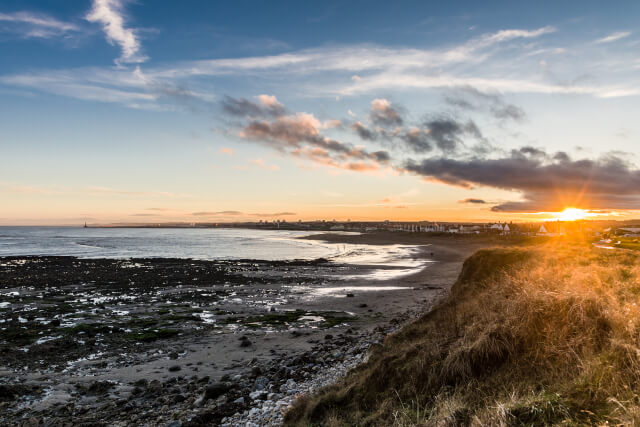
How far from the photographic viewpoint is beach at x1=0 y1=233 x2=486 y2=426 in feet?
32.3

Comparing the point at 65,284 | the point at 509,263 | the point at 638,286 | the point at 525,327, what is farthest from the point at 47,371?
the point at 65,284

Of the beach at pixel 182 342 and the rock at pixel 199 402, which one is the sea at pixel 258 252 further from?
the rock at pixel 199 402

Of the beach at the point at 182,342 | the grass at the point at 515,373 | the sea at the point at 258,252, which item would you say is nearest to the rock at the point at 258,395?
the beach at the point at 182,342

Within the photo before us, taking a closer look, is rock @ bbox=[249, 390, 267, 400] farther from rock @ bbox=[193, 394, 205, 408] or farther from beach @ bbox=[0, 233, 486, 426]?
rock @ bbox=[193, 394, 205, 408]

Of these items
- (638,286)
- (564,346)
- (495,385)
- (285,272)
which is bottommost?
(285,272)

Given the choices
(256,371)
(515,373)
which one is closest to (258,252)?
(256,371)

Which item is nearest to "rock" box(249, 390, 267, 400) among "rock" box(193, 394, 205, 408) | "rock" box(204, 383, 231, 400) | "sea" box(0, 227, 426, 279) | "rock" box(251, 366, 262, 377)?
"rock" box(204, 383, 231, 400)

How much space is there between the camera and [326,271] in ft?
140

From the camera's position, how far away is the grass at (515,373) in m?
5.34

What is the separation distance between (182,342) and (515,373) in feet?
45.3

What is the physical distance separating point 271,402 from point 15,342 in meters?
13.6

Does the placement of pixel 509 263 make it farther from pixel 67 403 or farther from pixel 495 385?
pixel 67 403

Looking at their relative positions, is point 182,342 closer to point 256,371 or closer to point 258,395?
point 256,371

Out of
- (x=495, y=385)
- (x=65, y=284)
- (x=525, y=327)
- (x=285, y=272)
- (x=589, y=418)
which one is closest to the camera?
(x=589, y=418)
